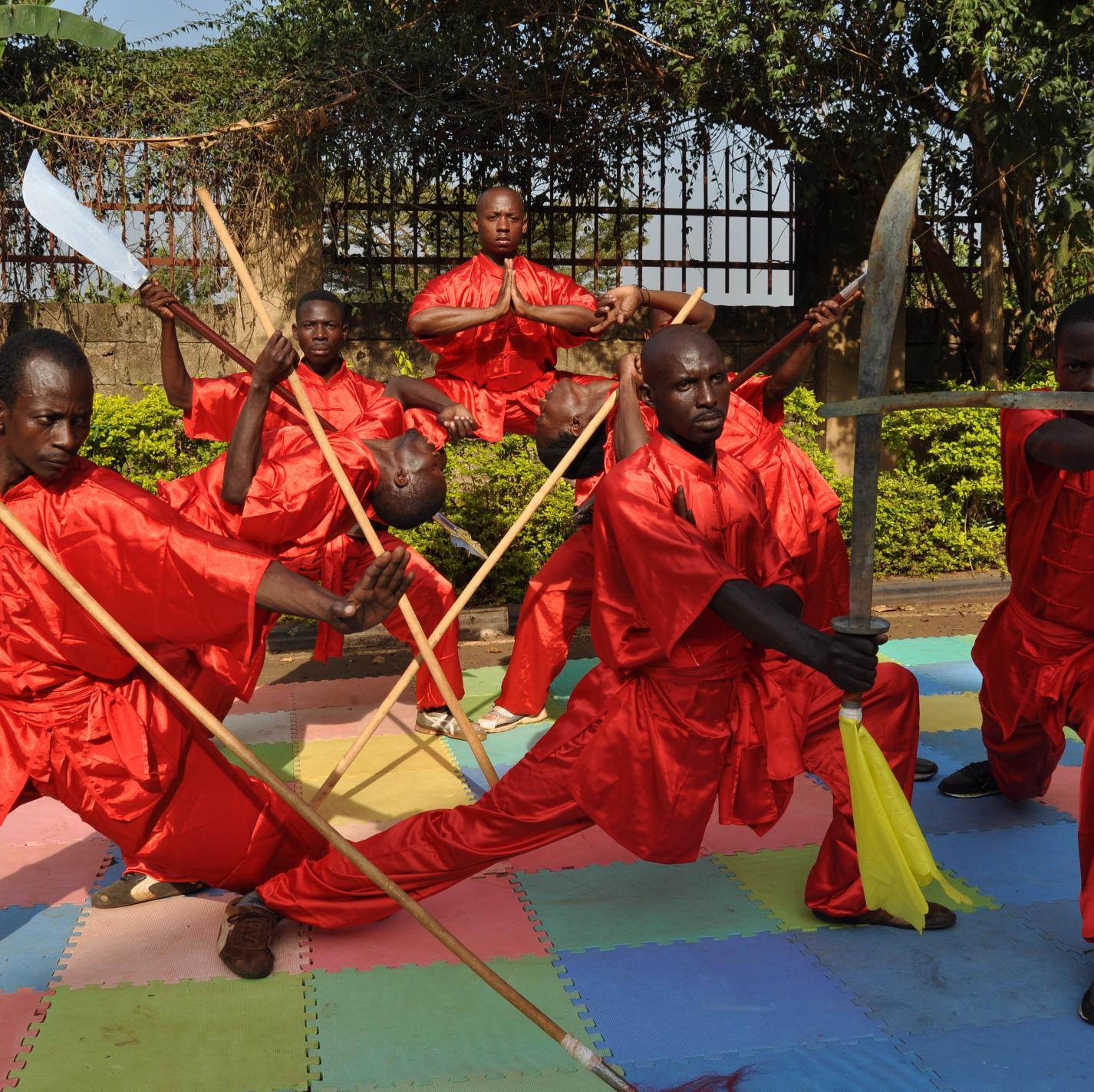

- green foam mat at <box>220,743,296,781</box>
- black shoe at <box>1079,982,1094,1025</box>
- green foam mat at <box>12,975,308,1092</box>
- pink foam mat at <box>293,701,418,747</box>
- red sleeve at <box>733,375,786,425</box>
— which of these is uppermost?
red sleeve at <box>733,375,786,425</box>

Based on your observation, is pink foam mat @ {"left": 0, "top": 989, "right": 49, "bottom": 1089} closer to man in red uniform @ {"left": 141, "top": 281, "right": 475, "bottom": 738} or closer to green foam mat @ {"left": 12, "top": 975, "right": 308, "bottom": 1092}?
green foam mat @ {"left": 12, "top": 975, "right": 308, "bottom": 1092}

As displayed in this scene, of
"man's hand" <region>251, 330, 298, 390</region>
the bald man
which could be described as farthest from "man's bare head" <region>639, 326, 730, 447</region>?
the bald man

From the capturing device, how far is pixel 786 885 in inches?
147

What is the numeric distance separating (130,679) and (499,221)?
323 centimetres

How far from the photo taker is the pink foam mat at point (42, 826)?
425 centimetres

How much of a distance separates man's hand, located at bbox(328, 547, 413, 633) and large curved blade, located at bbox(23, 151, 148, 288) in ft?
6.58

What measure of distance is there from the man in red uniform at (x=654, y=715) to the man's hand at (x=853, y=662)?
0.30 m

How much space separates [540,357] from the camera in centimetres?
591

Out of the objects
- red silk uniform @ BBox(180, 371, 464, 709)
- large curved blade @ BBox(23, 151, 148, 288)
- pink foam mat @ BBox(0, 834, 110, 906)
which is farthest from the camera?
red silk uniform @ BBox(180, 371, 464, 709)

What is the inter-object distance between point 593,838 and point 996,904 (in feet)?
4.33

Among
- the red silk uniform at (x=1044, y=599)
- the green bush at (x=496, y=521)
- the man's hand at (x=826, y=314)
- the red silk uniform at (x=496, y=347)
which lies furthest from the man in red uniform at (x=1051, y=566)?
the green bush at (x=496, y=521)

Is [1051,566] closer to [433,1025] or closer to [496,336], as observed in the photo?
[433,1025]

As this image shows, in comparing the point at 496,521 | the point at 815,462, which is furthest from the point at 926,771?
the point at 815,462

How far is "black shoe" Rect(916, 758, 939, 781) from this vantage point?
4660mm
